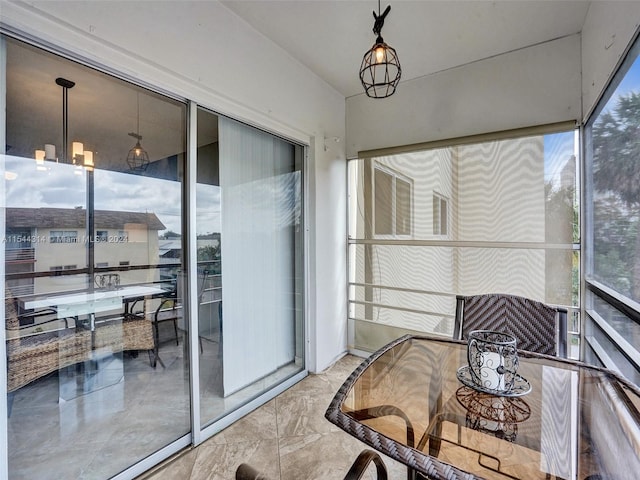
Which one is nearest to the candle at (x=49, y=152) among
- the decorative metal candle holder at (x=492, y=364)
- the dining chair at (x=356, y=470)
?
the dining chair at (x=356, y=470)

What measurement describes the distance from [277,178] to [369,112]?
4.54ft

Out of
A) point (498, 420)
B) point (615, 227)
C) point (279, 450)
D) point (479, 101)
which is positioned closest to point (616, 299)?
point (615, 227)

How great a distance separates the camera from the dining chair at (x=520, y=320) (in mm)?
1695

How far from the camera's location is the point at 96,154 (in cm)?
155

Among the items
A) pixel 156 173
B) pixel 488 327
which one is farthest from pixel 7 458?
pixel 488 327

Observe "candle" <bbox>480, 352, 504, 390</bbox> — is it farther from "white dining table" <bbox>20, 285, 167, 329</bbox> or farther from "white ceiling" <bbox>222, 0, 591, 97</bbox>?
"white ceiling" <bbox>222, 0, 591, 97</bbox>

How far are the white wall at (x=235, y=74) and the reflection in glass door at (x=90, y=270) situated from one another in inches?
5.0

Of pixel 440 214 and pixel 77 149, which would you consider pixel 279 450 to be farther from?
pixel 440 214

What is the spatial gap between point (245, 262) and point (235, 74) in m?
1.39

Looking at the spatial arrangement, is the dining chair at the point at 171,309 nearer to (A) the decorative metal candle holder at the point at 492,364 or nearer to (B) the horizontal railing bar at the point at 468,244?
(A) the decorative metal candle holder at the point at 492,364

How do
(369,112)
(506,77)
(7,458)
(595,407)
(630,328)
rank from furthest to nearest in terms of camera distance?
(369,112) → (506,77) → (630,328) → (7,458) → (595,407)

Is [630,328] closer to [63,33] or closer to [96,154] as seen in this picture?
[96,154]

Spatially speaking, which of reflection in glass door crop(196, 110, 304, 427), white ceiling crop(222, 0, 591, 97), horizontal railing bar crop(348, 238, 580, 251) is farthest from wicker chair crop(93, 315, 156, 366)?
horizontal railing bar crop(348, 238, 580, 251)

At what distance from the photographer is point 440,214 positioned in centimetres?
301
